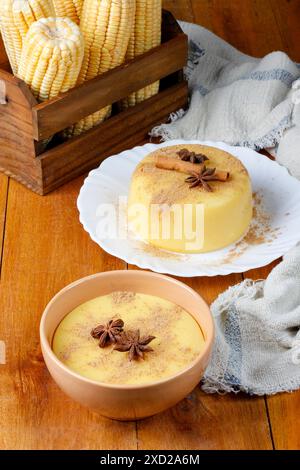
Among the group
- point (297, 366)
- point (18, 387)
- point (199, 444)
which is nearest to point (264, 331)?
point (297, 366)

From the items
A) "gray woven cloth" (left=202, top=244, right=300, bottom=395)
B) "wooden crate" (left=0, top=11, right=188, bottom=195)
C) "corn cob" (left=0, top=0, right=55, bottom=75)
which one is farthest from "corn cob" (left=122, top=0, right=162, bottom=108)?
"gray woven cloth" (left=202, top=244, right=300, bottom=395)

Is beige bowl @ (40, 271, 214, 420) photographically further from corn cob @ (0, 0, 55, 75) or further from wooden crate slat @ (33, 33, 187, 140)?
corn cob @ (0, 0, 55, 75)

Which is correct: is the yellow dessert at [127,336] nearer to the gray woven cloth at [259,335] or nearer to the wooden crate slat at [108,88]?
the gray woven cloth at [259,335]

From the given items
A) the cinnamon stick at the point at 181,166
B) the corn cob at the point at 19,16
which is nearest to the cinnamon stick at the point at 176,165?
the cinnamon stick at the point at 181,166

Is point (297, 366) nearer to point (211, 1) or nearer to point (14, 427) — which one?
point (14, 427)

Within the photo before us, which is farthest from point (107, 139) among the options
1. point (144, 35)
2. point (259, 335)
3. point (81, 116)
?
point (259, 335)

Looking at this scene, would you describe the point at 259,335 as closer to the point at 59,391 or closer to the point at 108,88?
the point at 59,391
